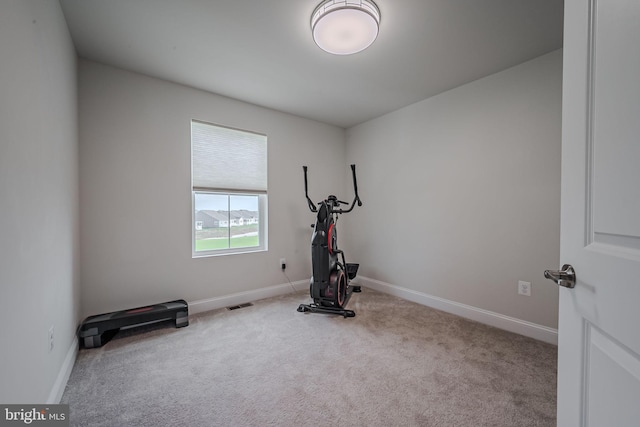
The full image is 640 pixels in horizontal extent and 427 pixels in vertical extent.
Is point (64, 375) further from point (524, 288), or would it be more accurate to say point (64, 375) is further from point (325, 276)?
point (524, 288)

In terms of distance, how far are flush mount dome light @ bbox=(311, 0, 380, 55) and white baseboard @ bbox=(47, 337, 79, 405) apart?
2.77m

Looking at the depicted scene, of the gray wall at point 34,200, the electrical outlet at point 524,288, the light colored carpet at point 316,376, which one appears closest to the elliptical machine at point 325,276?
the light colored carpet at point 316,376

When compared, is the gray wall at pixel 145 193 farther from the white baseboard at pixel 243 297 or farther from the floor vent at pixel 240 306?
the floor vent at pixel 240 306

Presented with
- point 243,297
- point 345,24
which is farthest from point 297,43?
point 243,297

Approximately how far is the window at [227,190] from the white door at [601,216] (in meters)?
2.99

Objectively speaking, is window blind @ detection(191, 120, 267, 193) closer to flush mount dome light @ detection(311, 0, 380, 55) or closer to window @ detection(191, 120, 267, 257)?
window @ detection(191, 120, 267, 257)

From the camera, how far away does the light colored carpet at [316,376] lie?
141cm

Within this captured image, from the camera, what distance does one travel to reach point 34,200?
1275mm

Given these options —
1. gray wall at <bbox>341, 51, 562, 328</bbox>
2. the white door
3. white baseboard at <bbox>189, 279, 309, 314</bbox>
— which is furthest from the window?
the white door

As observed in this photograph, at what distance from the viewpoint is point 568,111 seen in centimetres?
73

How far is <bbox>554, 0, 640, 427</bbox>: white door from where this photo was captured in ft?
1.70

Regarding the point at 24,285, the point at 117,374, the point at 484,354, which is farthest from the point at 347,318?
the point at 24,285

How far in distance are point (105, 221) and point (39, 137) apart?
1221 millimetres

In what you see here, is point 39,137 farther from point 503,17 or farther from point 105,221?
point 503,17
